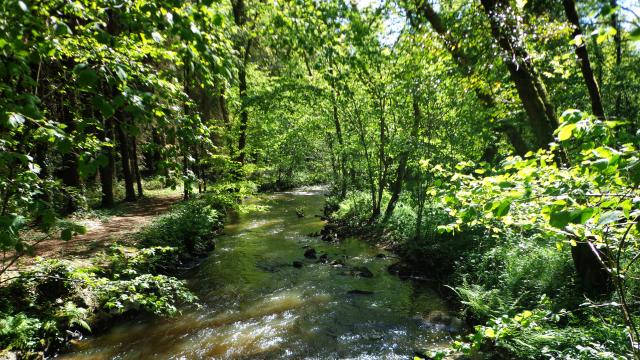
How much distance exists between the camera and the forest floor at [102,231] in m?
8.56

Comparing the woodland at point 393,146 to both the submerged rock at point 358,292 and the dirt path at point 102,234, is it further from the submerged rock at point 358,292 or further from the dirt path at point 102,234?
the submerged rock at point 358,292

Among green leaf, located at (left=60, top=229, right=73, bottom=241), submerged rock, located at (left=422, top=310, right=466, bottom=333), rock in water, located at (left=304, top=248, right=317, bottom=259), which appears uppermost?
green leaf, located at (left=60, top=229, right=73, bottom=241)

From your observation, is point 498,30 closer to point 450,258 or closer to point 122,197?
point 450,258

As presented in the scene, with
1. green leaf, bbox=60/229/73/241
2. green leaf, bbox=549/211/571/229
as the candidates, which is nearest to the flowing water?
green leaf, bbox=60/229/73/241

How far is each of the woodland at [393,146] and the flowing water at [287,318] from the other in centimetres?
62

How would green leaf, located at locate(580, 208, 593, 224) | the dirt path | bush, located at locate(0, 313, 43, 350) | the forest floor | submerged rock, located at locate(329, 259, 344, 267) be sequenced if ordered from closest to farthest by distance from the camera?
green leaf, located at locate(580, 208, 593, 224) < bush, located at locate(0, 313, 43, 350) < the forest floor < the dirt path < submerged rock, located at locate(329, 259, 344, 267)

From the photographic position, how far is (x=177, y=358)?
629 centimetres

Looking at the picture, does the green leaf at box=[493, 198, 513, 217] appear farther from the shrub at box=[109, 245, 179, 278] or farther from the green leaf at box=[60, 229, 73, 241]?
the shrub at box=[109, 245, 179, 278]

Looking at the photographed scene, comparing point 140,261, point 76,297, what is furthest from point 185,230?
point 140,261

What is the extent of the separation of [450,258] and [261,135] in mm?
12986

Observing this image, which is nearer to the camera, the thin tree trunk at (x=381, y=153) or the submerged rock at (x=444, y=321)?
the submerged rock at (x=444, y=321)

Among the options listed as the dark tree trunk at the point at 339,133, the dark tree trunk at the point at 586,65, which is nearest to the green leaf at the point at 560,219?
the dark tree trunk at the point at 586,65

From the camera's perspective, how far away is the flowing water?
6.58 meters

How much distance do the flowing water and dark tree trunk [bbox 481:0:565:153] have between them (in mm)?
4420
